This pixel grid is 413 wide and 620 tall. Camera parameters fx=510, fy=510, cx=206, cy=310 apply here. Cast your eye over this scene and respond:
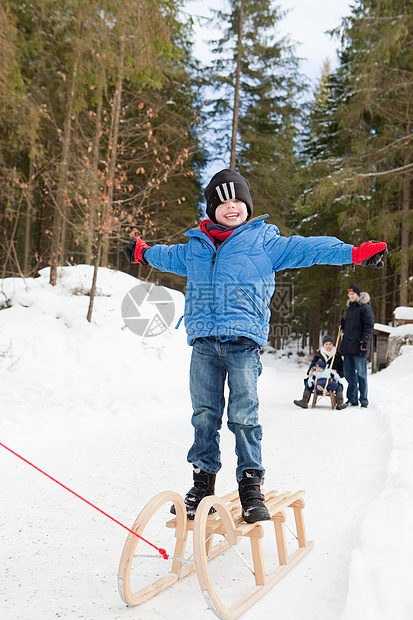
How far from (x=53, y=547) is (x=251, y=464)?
1.28m

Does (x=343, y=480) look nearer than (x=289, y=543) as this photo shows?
No

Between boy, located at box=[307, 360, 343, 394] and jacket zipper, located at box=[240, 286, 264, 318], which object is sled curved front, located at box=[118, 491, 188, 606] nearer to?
jacket zipper, located at box=[240, 286, 264, 318]

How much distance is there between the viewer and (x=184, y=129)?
61.6 feet

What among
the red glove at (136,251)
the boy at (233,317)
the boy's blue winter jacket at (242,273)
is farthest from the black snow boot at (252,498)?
the red glove at (136,251)

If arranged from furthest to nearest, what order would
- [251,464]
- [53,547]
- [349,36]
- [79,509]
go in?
1. [349,36]
2. [79,509]
3. [53,547]
4. [251,464]

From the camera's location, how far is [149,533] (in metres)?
3.24

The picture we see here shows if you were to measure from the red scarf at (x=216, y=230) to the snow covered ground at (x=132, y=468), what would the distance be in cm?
181

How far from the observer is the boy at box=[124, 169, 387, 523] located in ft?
8.96

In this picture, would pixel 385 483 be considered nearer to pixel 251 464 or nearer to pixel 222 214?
pixel 251 464

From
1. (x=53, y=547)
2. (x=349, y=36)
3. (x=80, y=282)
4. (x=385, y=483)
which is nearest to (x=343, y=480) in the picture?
(x=385, y=483)

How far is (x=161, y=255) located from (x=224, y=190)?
573 mm

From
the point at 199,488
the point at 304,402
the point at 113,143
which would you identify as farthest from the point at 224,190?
the point at 113,143

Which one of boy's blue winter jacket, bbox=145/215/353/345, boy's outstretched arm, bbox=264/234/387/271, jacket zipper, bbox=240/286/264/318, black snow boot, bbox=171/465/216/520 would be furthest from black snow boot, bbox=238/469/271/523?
boy's outstretched arm, bbox=264/234/387/271

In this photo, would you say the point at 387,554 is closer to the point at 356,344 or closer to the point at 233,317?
the point at 233,317
